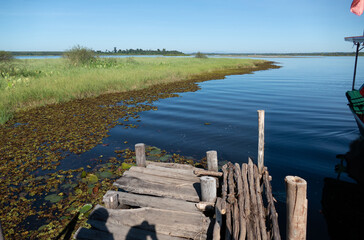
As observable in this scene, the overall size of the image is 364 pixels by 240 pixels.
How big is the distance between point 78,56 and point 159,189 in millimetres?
33725

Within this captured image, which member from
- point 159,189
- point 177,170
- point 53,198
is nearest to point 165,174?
point 177,170

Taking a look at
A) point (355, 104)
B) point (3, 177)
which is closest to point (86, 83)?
point (3, 177)

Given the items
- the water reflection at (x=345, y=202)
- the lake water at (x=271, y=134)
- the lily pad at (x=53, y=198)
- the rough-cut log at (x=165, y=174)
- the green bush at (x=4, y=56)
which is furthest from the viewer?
the green bush at (x=4, y=56)

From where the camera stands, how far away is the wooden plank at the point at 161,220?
172 inches

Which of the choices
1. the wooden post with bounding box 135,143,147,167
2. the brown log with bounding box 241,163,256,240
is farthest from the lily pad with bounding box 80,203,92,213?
the brown log with bounding box 241,163,256,240

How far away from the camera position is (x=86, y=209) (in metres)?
5.74

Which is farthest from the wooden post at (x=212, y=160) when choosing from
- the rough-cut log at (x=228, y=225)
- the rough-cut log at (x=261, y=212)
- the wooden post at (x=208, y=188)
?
the rough-cut log at (x=228, y=225)

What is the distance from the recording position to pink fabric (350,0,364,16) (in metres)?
8.34

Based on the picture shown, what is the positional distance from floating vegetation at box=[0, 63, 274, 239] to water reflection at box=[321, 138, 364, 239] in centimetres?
396

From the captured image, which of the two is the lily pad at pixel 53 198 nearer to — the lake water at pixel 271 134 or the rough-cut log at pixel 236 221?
the lake water at pixel 271 134

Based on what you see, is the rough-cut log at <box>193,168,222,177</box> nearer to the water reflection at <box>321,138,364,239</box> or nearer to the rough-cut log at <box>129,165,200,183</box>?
the rough-cut log at <box>129,165,200,183</box>

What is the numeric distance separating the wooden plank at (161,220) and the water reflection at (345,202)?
3.28 meters

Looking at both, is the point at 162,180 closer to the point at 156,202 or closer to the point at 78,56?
the point at 156,202

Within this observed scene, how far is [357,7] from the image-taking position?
841cm
